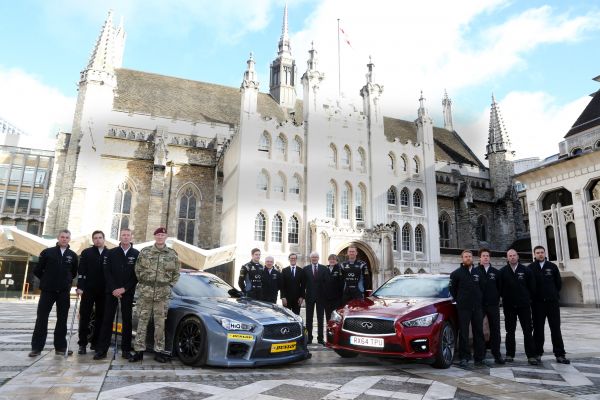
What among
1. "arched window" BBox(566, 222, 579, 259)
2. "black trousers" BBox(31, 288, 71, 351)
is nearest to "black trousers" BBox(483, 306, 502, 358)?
"black trousers" BBox(31, 288, 71, 351)

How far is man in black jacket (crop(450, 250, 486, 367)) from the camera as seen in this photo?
6.93 metres

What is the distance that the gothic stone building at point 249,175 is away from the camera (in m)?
26.6

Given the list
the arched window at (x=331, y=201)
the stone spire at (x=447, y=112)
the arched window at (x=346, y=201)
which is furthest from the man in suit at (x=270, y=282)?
the stone spire at (x=447, y=112)

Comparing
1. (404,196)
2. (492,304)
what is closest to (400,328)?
(492,304)

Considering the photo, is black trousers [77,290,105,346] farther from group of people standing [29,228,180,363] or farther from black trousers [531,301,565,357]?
black trousers [531,301,565,357]

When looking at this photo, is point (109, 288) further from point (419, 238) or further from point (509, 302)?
point (419, 238)

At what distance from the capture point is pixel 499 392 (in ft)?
16.4

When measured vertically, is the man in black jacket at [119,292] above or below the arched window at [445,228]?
below

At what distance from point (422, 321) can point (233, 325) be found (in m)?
2.86

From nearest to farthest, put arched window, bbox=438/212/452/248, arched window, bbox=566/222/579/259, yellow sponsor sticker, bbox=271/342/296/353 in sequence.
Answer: yellow sponsor sticker, bbox=271/342/296/353
arched window, bbox=566/222/579/259
arched window, bbox=438/212/452/248

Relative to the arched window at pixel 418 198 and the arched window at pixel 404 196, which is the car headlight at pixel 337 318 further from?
the arched window at pixel 418 198

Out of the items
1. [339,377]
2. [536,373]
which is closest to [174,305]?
[339,377]

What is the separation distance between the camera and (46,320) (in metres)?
6.74

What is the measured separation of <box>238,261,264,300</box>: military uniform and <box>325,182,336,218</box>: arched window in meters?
18.8
